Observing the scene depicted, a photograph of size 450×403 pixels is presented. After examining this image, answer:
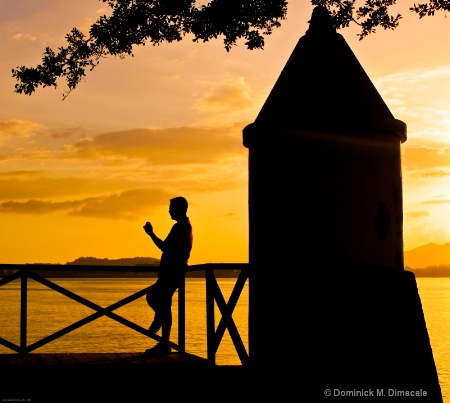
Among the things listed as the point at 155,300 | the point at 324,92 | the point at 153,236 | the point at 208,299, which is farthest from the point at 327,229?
the point at 155,300

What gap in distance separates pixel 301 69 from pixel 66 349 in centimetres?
4957

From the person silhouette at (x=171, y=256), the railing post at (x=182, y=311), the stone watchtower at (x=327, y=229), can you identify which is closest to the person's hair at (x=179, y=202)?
the person silhouette at (x=171, y=256)

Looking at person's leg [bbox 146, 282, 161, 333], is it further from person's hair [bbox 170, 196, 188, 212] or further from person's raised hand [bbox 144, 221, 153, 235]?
person's hair [bbox 170, 196, 188, 212]

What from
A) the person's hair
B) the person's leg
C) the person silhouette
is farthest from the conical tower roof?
the person's leg

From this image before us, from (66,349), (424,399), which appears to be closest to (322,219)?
(424,399)

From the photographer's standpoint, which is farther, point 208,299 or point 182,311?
point 182,311

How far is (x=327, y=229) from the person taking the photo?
782cm

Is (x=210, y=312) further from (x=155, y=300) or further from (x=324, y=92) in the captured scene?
(x=324, y=92)

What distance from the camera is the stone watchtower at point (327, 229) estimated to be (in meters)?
6.14

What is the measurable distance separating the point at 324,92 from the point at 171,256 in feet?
9.35

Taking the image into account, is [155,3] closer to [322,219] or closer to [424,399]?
[322,219]

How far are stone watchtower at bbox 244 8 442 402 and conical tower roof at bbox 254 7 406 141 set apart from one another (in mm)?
13

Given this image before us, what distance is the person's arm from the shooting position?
9875 mm

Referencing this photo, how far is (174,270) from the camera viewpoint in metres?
9.98
